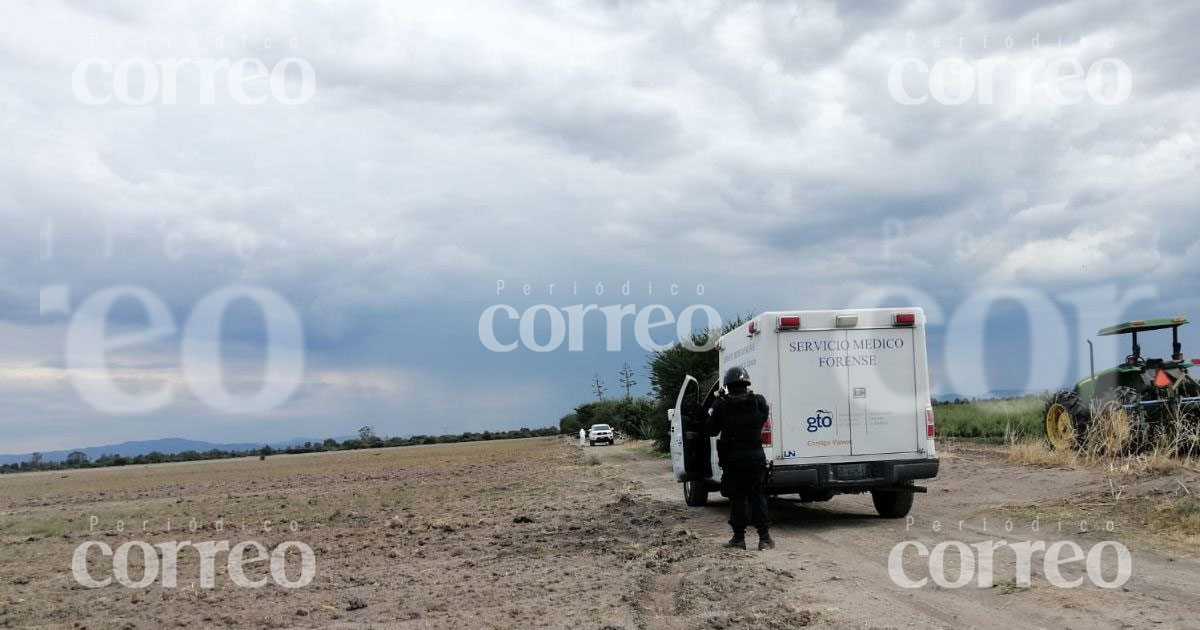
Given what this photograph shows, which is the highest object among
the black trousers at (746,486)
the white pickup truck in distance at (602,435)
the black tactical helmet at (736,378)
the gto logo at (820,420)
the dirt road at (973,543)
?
the black tactical helmet at (736,378)

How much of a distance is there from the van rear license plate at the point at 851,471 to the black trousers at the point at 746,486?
184 cm

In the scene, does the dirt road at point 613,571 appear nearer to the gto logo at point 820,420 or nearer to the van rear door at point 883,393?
the van rear door at point 883,393

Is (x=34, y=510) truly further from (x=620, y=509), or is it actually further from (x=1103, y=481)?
(x=1103, y=481)

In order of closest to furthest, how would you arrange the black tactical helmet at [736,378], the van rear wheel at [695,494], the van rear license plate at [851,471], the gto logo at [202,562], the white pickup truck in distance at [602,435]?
the gto logo at [202,562]
the black tactical helmet at [736,378]
the van rear license plate at [851,471]
the van rear wheel at [695,494]
the white pickup truck in distance at [602,435]

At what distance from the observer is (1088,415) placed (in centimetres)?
1772

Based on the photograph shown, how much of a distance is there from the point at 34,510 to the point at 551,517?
21.1 metres

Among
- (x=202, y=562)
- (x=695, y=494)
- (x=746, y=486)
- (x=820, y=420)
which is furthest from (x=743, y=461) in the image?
(x=202, y=562)

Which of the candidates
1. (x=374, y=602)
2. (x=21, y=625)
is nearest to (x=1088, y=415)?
(x=374, y=602)

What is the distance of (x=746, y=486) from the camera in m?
10.7

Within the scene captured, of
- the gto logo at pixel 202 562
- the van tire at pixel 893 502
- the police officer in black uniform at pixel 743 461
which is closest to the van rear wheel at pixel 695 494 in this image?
the van tire at pixel 893 502

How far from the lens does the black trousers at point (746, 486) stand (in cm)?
1062

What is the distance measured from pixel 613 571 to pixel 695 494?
6221 mm

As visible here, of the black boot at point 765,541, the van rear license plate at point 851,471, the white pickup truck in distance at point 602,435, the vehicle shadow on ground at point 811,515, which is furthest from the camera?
the white pickup truck in distance at point 602,435

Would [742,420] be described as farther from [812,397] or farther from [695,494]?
[695,494]
